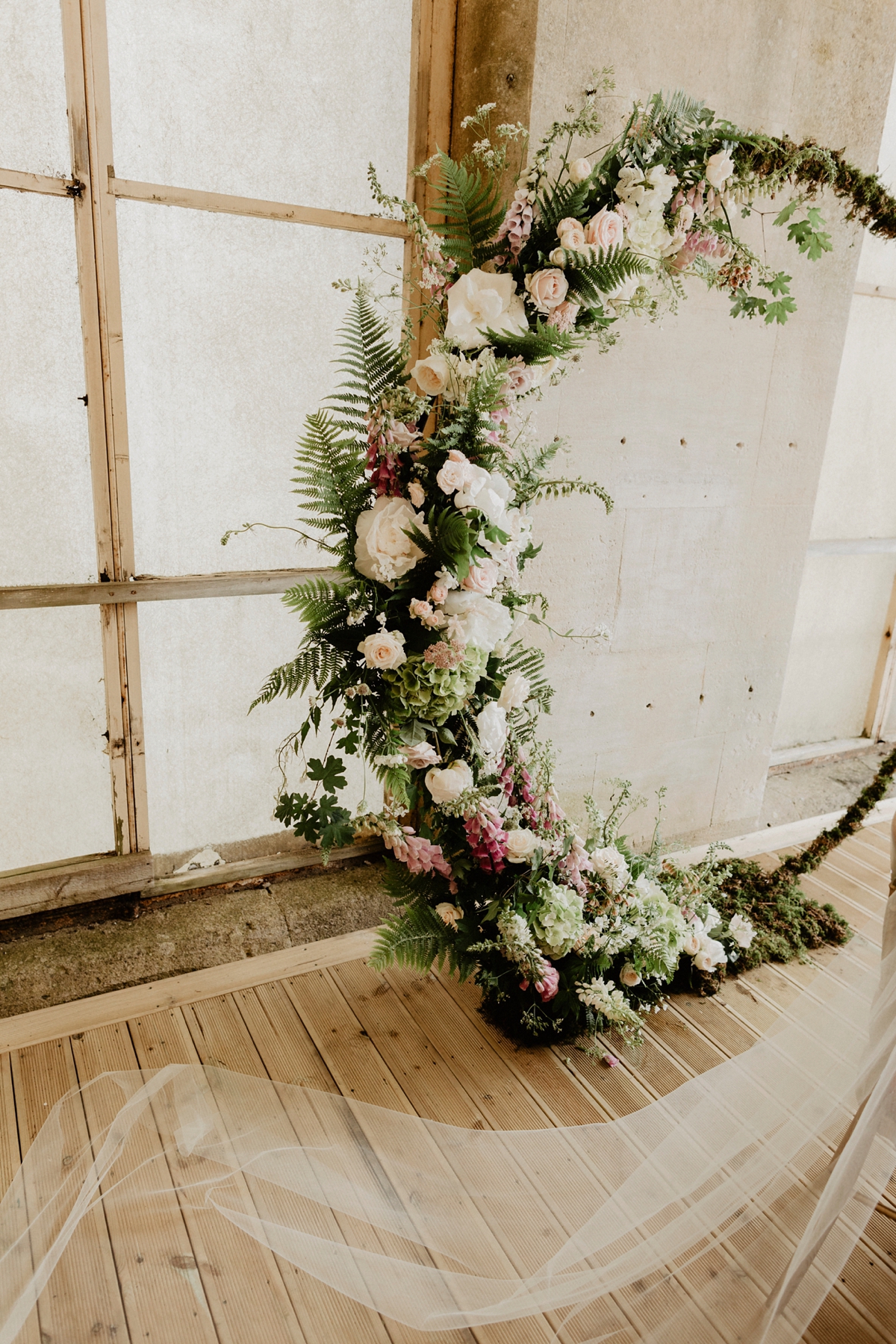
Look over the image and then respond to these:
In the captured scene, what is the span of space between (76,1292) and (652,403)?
8.21 ft

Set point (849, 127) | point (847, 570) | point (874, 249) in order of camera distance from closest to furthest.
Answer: point (849, 127), point (874, 249), point (847, 570)

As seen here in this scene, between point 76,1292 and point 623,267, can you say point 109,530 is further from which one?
point 76,1292

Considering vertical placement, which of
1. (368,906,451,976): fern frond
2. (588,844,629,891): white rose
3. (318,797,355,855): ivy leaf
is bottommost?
(368,906,451,976): fern frond

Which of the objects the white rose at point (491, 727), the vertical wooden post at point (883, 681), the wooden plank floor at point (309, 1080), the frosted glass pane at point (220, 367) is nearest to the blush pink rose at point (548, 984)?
the wooden plank floor at point (309, 1080)

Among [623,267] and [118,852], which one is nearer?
[623,267]

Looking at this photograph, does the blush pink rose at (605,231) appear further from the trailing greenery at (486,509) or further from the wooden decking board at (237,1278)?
the wooden decking board at (237,1278)

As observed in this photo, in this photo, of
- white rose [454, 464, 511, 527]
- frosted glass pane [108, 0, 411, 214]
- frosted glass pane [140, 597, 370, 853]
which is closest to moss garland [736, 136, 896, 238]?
white rose [454, 464, 511, 527]

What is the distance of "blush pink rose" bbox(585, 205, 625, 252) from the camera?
182 centimetres

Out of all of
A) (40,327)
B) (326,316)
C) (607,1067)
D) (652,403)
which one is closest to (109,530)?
(40,327)

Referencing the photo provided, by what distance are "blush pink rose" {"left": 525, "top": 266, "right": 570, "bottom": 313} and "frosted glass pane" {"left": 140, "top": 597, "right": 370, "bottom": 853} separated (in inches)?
46.1

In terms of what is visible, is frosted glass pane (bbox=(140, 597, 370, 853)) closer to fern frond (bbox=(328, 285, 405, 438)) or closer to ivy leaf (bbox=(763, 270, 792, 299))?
fern frond (bbox=(328, 285, 405, 438))

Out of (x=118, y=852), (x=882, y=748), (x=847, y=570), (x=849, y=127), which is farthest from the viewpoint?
(x=882, y=748)

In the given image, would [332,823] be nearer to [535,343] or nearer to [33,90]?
[535,343]

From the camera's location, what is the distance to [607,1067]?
2295mm
